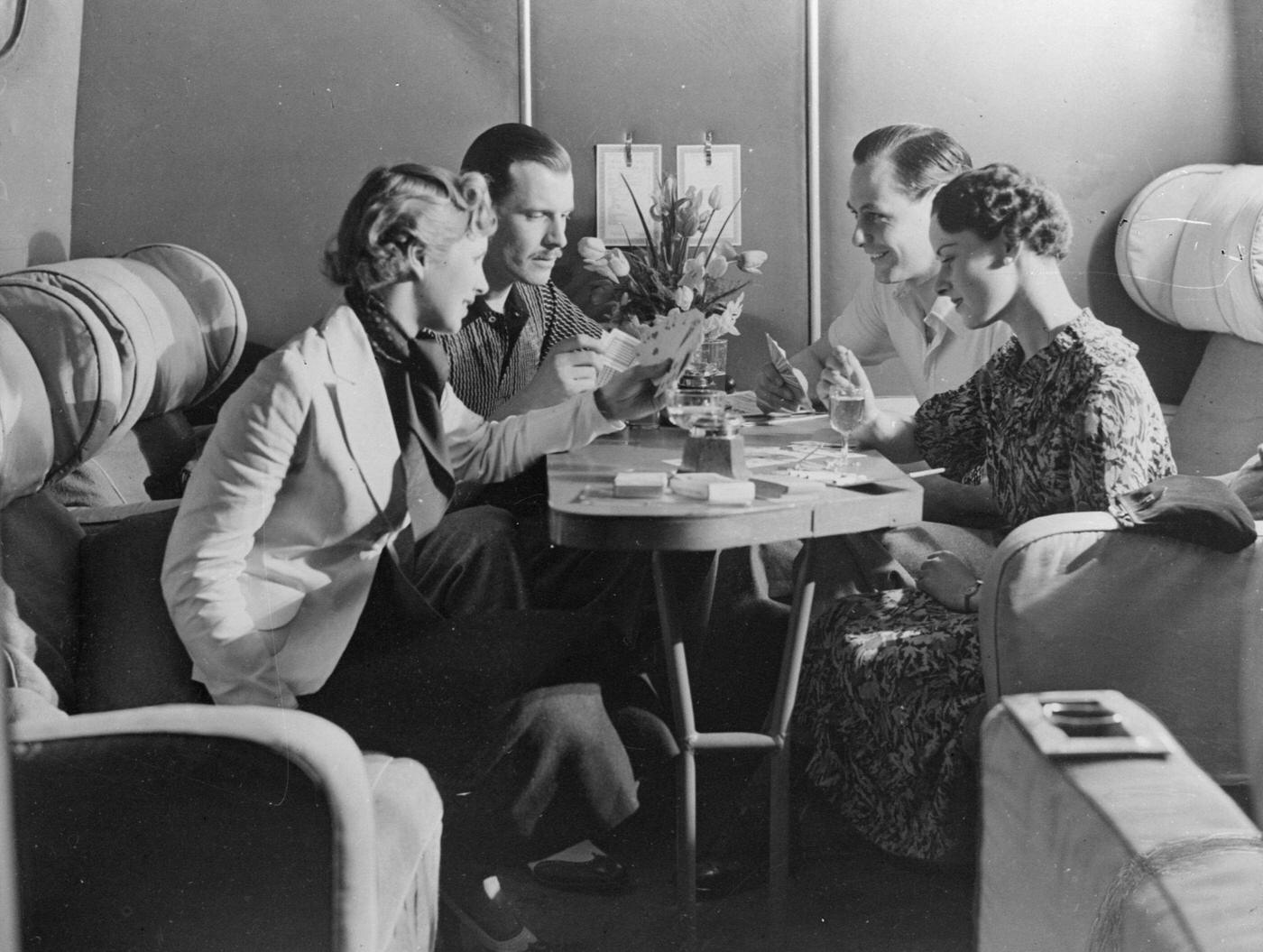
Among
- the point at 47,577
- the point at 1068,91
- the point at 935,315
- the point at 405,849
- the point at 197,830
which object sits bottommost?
the point at 405,849

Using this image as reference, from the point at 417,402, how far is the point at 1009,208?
1015 mm

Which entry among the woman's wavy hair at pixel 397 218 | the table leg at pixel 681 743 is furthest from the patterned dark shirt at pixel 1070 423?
the woman's wavy hair at pixel 397 218

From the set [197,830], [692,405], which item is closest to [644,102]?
[692,405]

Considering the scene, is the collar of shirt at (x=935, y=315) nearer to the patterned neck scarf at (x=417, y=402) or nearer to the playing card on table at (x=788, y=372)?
the playing card on table at (x=788, y=372)

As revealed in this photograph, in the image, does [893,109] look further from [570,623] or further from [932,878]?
[932,878]

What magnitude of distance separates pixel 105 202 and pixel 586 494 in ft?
2.58

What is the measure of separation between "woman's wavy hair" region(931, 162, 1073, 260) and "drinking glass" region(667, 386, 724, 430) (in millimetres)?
490

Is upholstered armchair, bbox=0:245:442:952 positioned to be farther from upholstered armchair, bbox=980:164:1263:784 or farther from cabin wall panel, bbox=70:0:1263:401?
upholstered armchair, bbox=980:164:1263:784

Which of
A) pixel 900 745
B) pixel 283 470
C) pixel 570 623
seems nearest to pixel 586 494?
pixel 570 623

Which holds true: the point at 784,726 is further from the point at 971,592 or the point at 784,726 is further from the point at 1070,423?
the point at 1070,423

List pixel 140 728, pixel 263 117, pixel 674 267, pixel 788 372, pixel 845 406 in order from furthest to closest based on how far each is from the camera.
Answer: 1. pixel 788 372
2. pixel 674 267
3. pixel 845 406
4. pixel 263 117
5. pixel 140 728

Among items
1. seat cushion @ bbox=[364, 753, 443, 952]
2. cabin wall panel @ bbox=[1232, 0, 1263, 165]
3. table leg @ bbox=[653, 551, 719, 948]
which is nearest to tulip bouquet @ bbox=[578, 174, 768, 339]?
table leg @ bbox=[653, 551, 719, 948]

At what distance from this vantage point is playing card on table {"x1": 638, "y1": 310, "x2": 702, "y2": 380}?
209 cm

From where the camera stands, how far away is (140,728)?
135 centimetres
